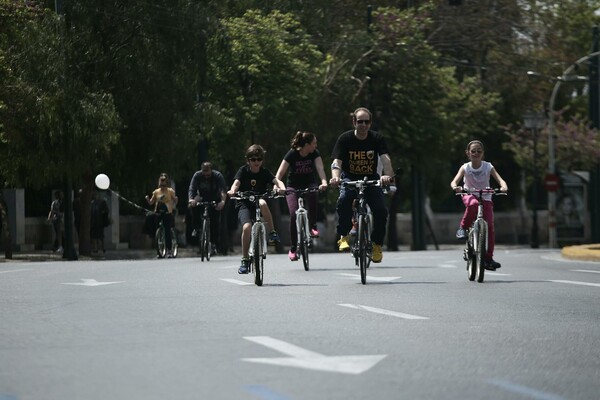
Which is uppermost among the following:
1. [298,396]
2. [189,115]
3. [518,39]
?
[518,39]

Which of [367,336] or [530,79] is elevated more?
[530,79]

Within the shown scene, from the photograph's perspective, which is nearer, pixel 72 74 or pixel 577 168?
pixel 72 74

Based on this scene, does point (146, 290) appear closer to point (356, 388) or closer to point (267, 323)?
point (267, 323)

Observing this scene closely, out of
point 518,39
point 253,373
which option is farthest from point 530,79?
point 253,373

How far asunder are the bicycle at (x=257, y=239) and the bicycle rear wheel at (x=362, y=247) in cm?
101

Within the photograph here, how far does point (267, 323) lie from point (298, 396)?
13.8 feet

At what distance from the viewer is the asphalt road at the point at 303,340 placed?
8.11 metres

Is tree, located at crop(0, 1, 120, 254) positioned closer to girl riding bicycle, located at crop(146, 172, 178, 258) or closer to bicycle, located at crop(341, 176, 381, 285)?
girl riding bicycle, located at crop(146, 172, 178, 258)

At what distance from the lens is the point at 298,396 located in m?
7.68

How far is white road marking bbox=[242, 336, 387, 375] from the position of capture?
28.9ft

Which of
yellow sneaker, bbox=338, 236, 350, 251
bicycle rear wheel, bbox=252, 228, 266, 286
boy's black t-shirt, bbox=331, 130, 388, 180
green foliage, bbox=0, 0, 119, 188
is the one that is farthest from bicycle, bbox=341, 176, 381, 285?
green foliage, bbox=0, 0, 119, 188

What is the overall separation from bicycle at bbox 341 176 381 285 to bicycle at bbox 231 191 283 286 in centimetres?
94

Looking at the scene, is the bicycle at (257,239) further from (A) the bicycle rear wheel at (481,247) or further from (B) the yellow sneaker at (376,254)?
(A) the bicycle rear wheel at (481,247)

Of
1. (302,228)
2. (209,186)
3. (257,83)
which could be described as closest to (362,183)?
(302,228)
